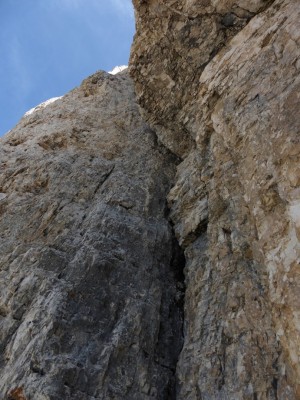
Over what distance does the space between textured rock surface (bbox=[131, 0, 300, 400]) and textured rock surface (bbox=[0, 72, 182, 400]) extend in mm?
989

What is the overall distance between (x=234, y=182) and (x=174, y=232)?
12.9 feet

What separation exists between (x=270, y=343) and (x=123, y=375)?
4.06 metres

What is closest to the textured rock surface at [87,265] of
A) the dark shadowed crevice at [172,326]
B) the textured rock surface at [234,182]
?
the dark shadowed crevice at [172,326]

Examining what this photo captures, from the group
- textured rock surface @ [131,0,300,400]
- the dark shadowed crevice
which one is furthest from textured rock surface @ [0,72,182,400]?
textured rock surface @ [131,0,300,400]

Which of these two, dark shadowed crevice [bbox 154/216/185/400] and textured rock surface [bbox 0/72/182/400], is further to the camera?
dark shadowed crevice [bbox 154/216/185/400]

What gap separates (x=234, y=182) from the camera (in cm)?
1224

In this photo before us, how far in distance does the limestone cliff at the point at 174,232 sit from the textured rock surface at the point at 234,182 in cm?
5

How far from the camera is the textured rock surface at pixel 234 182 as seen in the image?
894cm

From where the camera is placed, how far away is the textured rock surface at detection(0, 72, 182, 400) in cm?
1057

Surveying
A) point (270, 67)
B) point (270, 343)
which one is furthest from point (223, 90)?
point (270, 343)

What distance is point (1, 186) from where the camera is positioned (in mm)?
17781

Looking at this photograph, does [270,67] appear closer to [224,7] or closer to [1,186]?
[224,7]

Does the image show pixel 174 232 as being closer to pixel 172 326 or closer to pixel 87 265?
pixel 87 265

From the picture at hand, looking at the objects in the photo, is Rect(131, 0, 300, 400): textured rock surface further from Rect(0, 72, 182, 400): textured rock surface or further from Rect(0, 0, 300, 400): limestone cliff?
Rect(0, 72, 182, 400): textured rock surface
